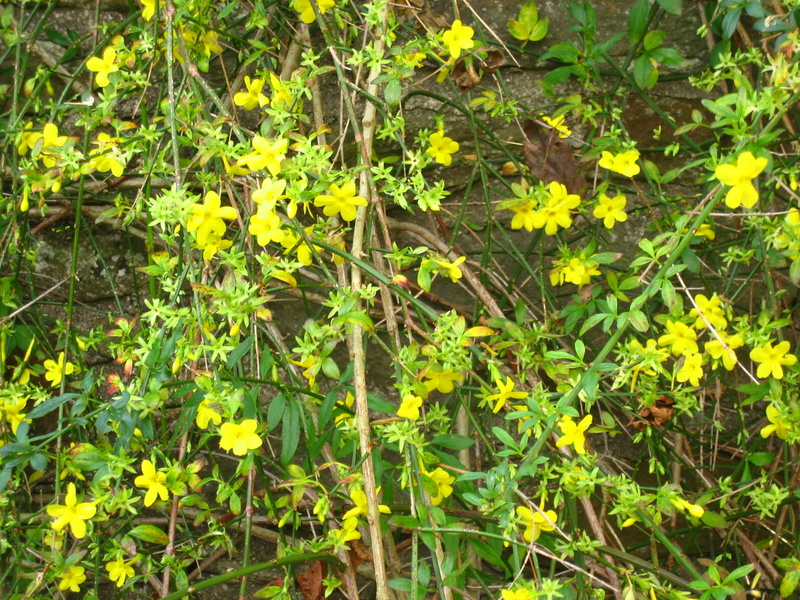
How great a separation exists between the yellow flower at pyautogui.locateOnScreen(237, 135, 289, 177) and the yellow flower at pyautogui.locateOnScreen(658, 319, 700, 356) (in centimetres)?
71

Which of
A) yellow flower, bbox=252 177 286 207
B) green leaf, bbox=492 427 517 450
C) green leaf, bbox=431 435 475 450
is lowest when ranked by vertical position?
green leaf, bbox=431 435 475 450

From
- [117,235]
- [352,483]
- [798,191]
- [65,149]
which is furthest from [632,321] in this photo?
[117,235]

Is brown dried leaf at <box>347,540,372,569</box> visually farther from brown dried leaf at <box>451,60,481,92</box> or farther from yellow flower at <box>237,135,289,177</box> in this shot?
brown dried leaf at <box>451,60,481,92</box>

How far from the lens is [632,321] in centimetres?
107

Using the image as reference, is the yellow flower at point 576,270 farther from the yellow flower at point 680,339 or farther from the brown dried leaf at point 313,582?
the brown dried leaf at point 313,582

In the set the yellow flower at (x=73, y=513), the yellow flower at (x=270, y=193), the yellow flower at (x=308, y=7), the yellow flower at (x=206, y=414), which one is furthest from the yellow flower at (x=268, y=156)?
the yellow flower at (x=73, y=513)

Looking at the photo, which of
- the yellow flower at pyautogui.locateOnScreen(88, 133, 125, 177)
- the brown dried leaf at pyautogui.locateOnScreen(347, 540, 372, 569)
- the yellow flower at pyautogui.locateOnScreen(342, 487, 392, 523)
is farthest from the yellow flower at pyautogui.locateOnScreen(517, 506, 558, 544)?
the yellow flower at pyautogui.locateOnScreen(88, 133, 125, 177)

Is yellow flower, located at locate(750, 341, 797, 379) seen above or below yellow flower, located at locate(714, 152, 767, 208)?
below

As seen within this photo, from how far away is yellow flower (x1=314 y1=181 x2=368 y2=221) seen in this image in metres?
1.12

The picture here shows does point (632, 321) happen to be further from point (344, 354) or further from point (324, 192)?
point (344, 354)

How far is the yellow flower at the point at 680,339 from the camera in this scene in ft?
4.21

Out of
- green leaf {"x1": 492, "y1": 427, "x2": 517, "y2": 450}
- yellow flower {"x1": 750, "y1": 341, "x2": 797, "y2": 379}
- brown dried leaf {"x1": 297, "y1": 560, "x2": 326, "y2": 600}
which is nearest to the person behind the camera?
green leaf {"x1": 492, "y1": 427, "x2": 517, "y2": 450}

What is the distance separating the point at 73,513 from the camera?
3.81 feet

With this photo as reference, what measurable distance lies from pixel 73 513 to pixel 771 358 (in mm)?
1230
